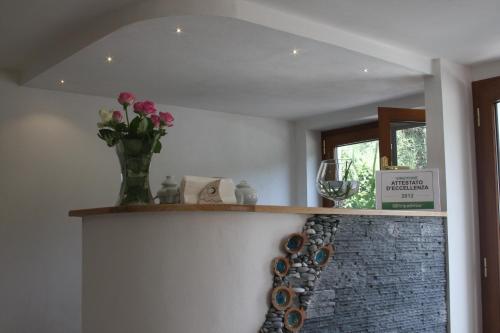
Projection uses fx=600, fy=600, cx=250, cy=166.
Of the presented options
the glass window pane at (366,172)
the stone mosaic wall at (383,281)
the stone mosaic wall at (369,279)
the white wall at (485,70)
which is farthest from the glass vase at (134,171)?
the glass window pane at (366,172)

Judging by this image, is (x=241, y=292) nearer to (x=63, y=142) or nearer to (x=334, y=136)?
(x=63, y=142)

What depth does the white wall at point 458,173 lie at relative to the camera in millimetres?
4379

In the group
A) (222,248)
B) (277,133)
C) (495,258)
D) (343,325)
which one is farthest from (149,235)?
(277,133)

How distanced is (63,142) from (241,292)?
272 centimetres

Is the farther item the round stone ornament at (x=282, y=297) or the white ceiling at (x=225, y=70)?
the white ceiling at (x=225, y=70)

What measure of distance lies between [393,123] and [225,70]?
1461 mm

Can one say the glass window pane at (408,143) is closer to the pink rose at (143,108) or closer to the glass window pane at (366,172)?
the glass window pane at (366,172)

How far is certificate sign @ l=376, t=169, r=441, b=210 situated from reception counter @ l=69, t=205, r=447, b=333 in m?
0.79

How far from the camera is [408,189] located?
4023mm

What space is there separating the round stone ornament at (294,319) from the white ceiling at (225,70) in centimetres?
162

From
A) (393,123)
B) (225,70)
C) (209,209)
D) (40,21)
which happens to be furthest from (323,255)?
(40,21)

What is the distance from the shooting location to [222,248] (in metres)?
2.79

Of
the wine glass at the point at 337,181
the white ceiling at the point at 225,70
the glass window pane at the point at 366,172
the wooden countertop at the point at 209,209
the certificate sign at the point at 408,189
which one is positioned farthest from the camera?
the glass window pane at the point at 366,172

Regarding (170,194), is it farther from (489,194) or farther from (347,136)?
(347,136)
